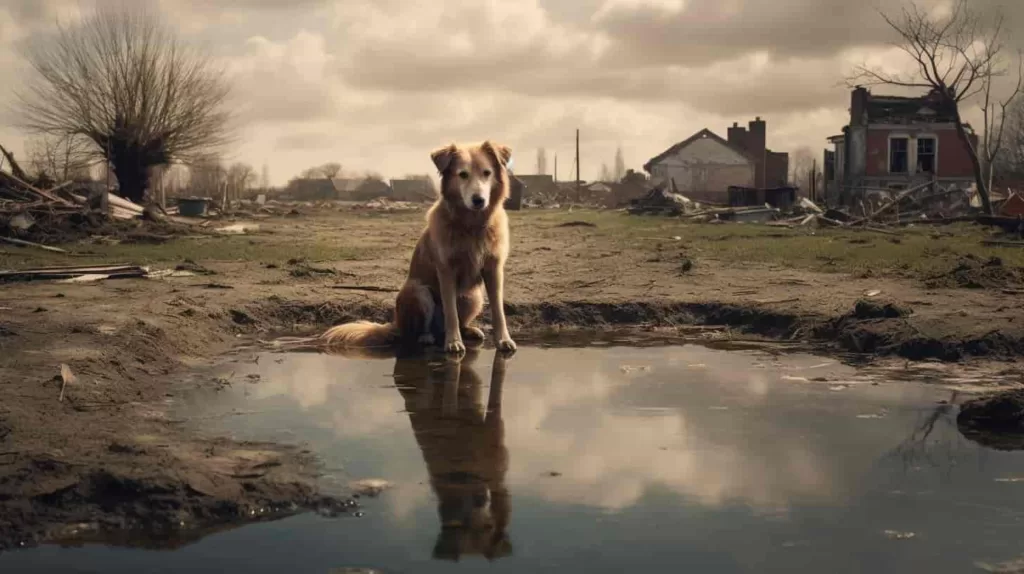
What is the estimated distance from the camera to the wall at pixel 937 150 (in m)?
44.6

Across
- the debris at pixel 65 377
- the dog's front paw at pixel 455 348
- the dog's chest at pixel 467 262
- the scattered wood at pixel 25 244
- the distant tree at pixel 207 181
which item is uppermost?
the distant tree at pixel 207 181

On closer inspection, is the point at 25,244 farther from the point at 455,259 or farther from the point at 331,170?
→ the point at 331,170

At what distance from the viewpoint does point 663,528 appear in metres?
3.61

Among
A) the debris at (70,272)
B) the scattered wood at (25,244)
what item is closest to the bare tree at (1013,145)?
the scattered wood at (25,244)

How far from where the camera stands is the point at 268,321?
32.3 feet

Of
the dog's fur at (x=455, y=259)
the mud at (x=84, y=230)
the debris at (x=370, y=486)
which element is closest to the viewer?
the debris at (x=370, y=486)

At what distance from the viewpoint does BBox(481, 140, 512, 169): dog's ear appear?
320 inches

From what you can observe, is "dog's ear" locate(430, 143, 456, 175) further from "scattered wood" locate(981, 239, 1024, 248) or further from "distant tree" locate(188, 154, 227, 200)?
"distant tree" locate(188, 154, 227, 200)

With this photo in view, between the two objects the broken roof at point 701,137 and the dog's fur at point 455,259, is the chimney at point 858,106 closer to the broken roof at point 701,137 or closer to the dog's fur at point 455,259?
the broken roof at point 701,137

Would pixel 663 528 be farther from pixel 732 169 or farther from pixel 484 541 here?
pixel 732 169

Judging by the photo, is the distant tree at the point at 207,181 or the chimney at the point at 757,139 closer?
the distant tree at the point at 207,181

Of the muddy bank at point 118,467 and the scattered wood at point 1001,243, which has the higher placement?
the scattered wood at point 1001,243

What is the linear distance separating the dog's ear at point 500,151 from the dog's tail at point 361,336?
1714 mm

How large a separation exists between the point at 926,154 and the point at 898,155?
1.21 meters
